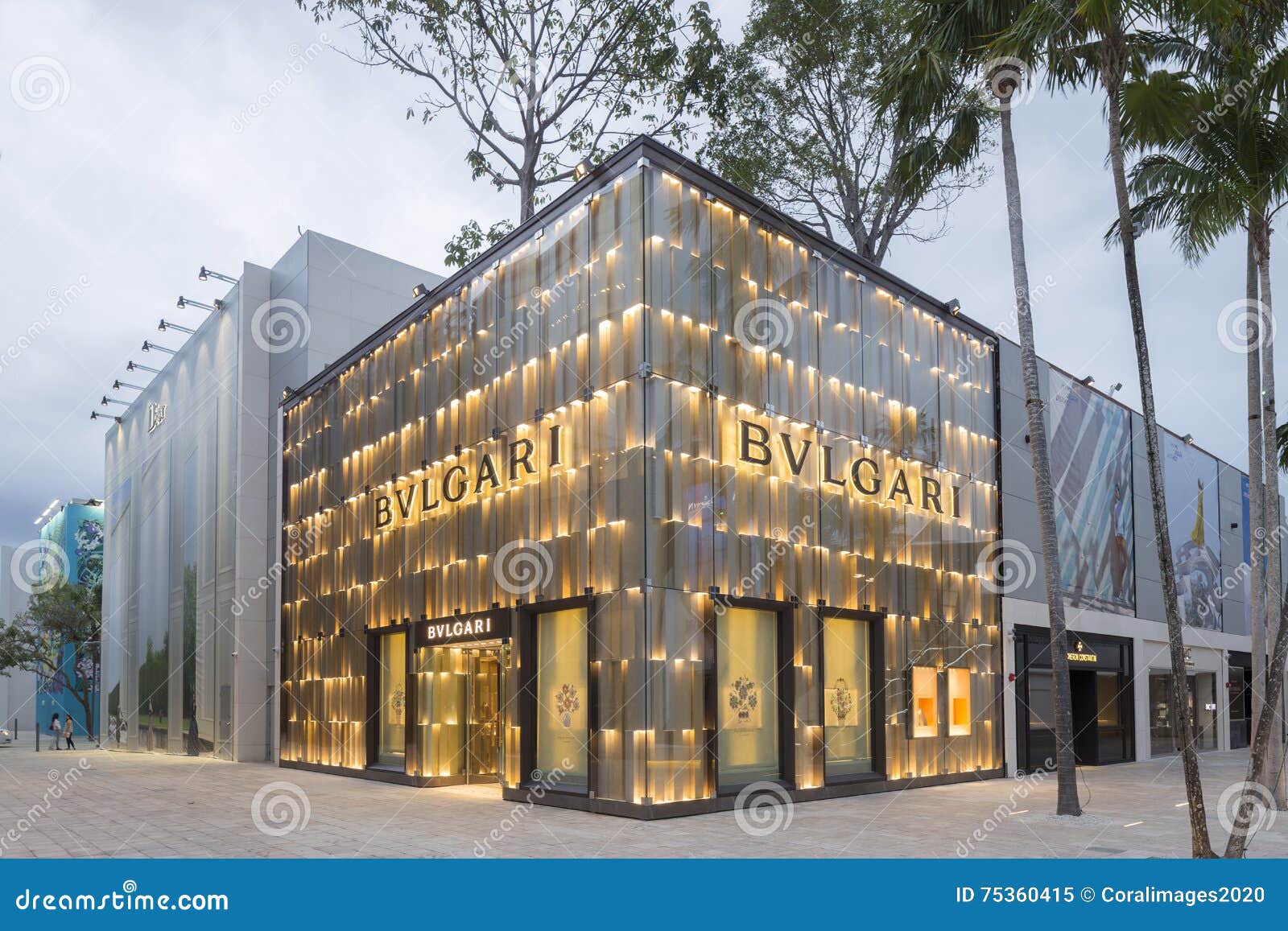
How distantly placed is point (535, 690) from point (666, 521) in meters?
3.66

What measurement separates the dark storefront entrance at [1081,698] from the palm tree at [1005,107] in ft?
22.0

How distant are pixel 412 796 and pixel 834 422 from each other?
9242mm

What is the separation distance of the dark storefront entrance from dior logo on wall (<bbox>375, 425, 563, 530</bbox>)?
1118 cm

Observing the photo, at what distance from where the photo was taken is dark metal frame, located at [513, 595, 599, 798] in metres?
14.2

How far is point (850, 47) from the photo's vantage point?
24.4 metres

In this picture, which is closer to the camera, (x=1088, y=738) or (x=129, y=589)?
(x=1088, y=738)

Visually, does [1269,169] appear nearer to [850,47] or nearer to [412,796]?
[850,47]

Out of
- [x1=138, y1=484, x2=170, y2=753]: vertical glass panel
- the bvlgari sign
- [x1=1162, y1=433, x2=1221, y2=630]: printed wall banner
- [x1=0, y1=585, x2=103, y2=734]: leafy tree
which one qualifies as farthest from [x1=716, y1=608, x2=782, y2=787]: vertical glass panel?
[x1=0, y1=585, x2=103, y2=734]: leafy tree

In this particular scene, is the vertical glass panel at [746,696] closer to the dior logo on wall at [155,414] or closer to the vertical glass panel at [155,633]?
the vertical glass panel at [155,633]

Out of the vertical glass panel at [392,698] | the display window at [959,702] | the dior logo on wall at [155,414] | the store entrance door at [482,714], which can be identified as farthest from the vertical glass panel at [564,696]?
the dior logo on wall at [155,414]

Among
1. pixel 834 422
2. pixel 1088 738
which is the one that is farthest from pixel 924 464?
pixel 1088 738

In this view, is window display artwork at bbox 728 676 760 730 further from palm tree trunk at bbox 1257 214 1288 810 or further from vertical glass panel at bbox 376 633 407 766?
vertical glass panel at bbox 376 633 407 766

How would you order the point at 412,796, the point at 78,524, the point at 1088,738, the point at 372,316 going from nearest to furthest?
1. the point at 412,796
2. the point at 1088,738
3. the point at 372,316
4. the point at 78,524

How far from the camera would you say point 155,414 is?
3697cm
